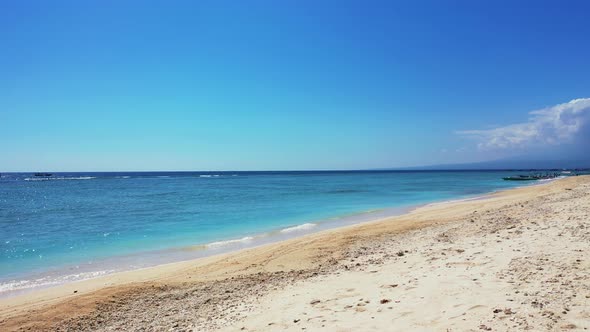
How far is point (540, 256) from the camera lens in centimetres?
747

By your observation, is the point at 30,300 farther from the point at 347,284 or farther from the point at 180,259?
the point at 347,284

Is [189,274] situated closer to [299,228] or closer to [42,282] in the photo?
[42,282]

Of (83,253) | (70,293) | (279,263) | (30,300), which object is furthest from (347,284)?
(83,253)

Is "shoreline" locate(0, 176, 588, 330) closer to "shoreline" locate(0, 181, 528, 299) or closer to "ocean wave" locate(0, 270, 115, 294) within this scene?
"ocean wave" locate(0, 270, 115, 294)

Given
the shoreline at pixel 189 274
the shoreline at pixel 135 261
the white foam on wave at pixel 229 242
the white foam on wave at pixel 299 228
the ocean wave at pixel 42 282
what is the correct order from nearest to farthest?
the shoreline at pixel 189 274, the ocean wave at pixel 42 282, the shoreline at pixel 135 261, the white foam on wave at pixel 229 242, the white foam on wave at pixel 299 228

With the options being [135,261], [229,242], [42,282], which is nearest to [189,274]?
[135,261]

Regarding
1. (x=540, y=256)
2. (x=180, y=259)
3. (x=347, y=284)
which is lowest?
(x=180, y=259)

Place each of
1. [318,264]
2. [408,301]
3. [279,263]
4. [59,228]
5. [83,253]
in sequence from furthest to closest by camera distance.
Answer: [59,228] < [83,253] < [279,263] < [318,264] < [408,301]

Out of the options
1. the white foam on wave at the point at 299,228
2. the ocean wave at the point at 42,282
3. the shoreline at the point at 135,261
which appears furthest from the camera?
the white foam on wave at the point at 299,228

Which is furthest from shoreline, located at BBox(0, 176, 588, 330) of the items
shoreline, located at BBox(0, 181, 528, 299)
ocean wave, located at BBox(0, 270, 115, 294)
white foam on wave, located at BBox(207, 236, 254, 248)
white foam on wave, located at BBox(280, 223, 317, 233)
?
white foam on wave, located at BBox(280, 223, 317, 233)

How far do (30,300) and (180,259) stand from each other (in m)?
5.44

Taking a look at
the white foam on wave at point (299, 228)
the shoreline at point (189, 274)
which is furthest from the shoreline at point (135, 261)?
the shoreline at point (189, 274)

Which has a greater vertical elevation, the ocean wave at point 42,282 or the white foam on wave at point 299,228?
the white foam on wave at point 299,228

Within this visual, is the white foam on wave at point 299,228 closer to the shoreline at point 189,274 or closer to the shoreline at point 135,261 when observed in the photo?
the shoreline at point 135,261
